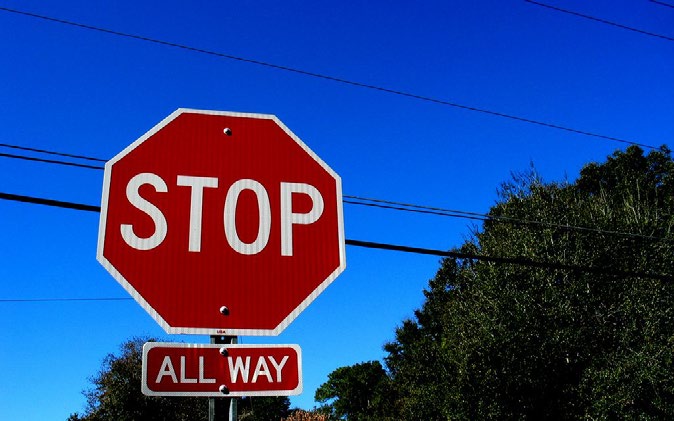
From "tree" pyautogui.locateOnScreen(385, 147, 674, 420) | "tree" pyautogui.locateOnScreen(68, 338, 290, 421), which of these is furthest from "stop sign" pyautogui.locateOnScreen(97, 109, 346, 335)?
"tree" pyautogui.locateOnScreen(68, 338, 290, 421)

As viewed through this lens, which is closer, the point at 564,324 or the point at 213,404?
the point at 213,404

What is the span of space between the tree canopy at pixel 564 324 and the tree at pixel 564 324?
0.16 feet

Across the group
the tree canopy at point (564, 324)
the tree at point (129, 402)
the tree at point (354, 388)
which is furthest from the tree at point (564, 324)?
the tree at point (354, 388)

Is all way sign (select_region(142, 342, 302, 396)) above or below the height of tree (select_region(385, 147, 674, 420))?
below

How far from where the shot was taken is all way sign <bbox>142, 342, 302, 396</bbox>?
2.52 metres

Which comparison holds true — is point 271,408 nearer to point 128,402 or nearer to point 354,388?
point 354,388

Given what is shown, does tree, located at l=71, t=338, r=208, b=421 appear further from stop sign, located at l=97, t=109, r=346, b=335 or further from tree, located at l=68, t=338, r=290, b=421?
stop sign, located at l=97, t=109, r=346, b=335

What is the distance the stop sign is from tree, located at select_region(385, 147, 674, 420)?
19.0 metres

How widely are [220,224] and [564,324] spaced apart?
82.2 ft

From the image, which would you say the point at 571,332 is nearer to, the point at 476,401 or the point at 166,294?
the point at 476,401

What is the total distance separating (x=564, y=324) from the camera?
81.9 ft

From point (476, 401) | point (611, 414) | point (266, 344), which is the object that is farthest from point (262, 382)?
point (476, 401)

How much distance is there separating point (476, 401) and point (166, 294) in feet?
86.0

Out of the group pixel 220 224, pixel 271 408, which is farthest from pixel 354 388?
pixel 220 224
